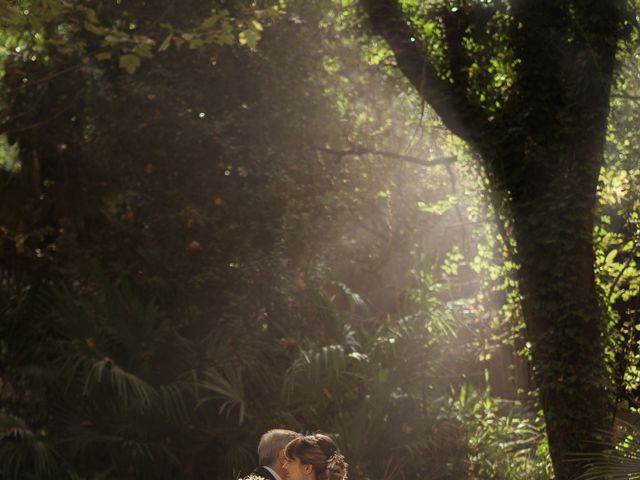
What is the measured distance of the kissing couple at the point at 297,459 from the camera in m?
5.85

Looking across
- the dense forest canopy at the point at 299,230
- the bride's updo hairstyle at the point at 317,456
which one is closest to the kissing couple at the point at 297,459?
the bride's updo hairstyle at the point at 317,456

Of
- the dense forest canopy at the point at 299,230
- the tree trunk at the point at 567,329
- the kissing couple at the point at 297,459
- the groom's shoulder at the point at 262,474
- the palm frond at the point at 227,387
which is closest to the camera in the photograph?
the groom's shoulder at the point at 262,474

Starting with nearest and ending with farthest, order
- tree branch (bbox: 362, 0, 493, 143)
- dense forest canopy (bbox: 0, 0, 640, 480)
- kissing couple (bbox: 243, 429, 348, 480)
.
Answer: kissing couple (bbox: 243, 429, 348, 480) → dense forest canopy (bbox: 0, 0, 640, 480) → tree branch (bbox: 362, 0, 493, 143)

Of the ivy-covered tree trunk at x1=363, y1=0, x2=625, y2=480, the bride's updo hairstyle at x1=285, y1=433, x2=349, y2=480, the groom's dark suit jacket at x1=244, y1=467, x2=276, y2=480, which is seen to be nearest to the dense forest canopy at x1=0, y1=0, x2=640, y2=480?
the ivy-covered tree trunk at x1=363, y1=0, x2=625, y2=480

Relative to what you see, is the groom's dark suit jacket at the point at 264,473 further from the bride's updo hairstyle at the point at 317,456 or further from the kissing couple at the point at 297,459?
the bride's updo hairstyle at the point at 317,456

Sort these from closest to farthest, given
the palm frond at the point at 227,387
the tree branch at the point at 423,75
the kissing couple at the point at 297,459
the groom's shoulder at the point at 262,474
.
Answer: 1. the groom's shoulder at the point at 262,474
2. the kissing couple at the point at 297,459
3. the tree branch at the point at 423,75
4. the palm frond at the point at 227,387

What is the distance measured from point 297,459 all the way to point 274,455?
160 mm

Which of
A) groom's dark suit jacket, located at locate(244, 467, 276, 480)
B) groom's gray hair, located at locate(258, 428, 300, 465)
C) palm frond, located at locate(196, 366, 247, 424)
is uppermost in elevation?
palm frond, located at locate(196, 366, 247, 424)

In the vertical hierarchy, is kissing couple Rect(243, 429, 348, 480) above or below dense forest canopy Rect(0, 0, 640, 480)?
below

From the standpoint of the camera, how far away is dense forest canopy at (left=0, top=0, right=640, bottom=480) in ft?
23.3

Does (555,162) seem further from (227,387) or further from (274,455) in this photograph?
(227,387)

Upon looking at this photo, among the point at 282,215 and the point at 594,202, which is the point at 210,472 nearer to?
the point at 282,215

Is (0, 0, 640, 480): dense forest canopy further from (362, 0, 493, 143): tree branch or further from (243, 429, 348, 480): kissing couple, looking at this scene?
(243, 429, 348, 480): kissing couple

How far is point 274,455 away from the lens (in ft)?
19.3
